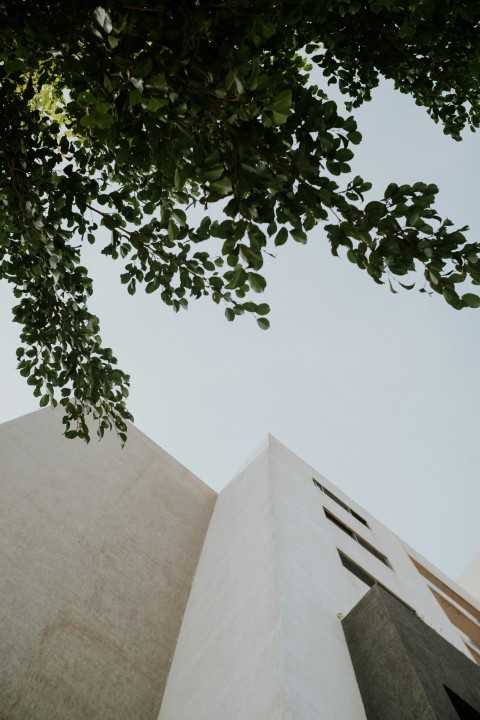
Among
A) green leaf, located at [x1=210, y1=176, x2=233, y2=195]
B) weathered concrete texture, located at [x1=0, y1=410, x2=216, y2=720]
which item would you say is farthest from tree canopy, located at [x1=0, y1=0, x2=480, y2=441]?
weathered concrete texture, located at [x1=0, y1=410, x2=216, y2=720]

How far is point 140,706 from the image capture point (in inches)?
218

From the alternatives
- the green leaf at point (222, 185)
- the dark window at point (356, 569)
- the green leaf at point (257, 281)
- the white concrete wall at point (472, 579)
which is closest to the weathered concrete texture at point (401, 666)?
the dark window at point (356, 569)

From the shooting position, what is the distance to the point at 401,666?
146 inches

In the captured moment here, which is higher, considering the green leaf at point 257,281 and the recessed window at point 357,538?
the green leaf at point 257,281

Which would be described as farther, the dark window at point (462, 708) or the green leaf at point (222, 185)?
the dark window at point (462, 708)

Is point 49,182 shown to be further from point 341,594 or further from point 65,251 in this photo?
point 341,594

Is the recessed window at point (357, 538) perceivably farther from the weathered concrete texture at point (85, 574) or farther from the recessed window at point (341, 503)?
the weathered concrete texture at point (85, 574)

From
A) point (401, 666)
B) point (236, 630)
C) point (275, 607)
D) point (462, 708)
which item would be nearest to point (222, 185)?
point (275, 607)

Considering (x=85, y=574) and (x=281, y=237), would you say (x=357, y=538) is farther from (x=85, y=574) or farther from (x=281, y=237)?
(x=281, y=237)

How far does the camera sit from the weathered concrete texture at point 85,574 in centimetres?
530

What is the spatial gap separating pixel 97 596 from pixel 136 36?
7744mm

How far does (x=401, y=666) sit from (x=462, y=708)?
2.59 ft

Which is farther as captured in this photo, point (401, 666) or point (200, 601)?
point (200, 601)

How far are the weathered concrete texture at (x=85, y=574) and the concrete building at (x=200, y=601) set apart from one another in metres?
A: 0.02
